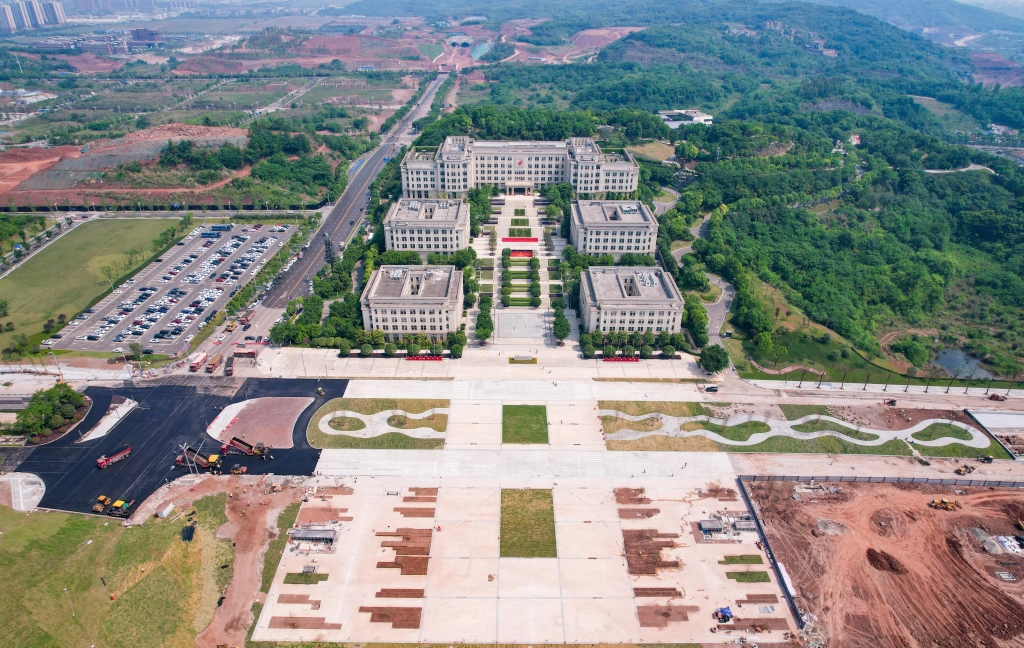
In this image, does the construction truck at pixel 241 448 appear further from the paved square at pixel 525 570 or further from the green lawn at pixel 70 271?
the green lawn at pixel 70 271

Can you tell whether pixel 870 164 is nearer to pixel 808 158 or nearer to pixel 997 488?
pixel 808 158


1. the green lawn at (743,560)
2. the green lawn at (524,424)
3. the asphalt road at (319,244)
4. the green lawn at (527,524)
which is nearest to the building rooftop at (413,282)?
the asphalt road at (319,244)

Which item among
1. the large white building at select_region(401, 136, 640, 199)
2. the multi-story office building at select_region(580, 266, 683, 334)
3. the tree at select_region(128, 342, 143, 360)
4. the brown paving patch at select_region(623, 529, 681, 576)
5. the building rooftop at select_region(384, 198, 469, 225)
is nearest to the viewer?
the brown paving patch at select_region(623, 529, 681, 576)

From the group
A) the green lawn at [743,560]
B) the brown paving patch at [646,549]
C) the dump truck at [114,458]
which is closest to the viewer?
the brown paving patch at [646,549]

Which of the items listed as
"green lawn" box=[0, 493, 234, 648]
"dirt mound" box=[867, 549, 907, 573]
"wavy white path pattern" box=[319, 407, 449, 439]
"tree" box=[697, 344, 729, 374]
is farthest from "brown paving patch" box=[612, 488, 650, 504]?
"green lawn" box=[0, 493, 234, 648]

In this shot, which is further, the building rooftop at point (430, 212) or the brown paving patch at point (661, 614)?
the building rooftop at point (430, 212)

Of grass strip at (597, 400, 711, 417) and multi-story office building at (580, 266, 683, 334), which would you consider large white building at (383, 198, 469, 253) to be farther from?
grass strip at (597, 400, 711, 417)

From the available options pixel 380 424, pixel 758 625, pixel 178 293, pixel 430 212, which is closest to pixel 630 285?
pixel 430 212
